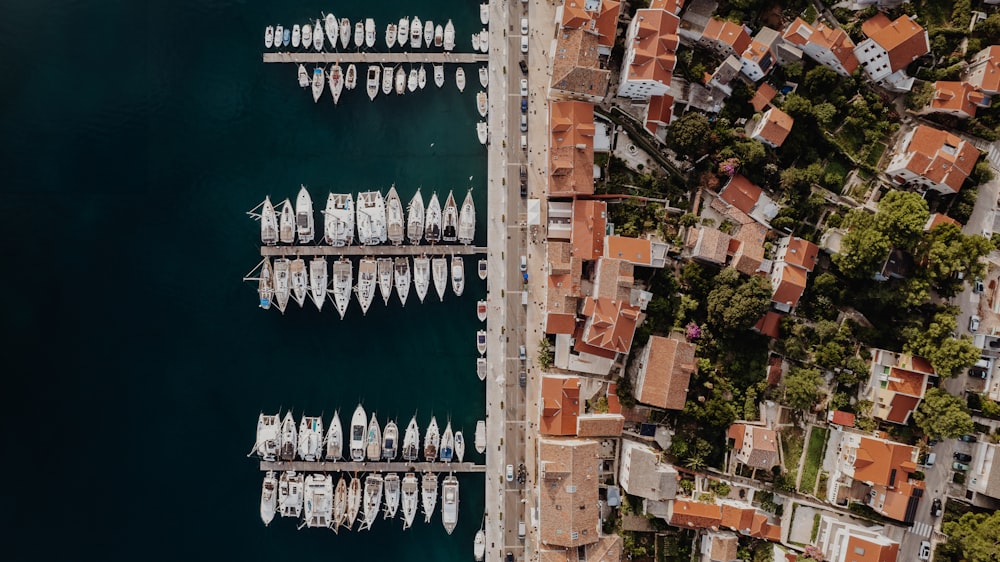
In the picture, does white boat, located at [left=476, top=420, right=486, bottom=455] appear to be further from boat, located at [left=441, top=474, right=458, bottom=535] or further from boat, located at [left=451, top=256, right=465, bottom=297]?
boat, located at [left=451, top=256, right=465, bottom=297]

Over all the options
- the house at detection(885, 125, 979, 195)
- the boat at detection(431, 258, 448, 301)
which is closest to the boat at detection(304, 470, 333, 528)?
the boat at detection(431, 258, 448, 301)

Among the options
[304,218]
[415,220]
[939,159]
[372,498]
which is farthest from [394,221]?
[939,159]

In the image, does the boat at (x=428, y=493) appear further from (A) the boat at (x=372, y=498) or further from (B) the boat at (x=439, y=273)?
(B) the boat at (x=439, y=273)

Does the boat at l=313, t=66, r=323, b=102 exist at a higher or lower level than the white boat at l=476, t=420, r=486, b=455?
higher

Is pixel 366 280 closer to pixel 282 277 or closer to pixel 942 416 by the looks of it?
pixel 282 277

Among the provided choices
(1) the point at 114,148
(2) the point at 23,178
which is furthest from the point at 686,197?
(2) the point at 23,178

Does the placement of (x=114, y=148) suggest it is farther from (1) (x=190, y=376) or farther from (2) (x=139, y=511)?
(2) (x=139, y=511)
